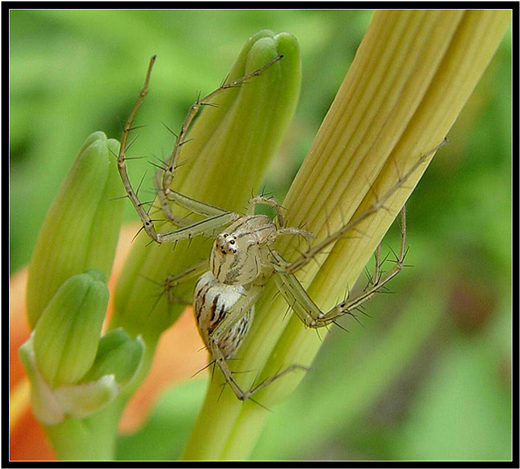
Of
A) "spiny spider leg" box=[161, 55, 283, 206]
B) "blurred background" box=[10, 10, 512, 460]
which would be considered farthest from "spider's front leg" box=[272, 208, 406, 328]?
"blurred background" box=[10, 10, 512, 460]

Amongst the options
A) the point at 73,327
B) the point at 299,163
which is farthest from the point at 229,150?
the point at 299,163

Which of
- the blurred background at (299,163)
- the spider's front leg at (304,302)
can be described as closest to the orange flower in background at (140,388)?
the spider's front leg at (304,302)

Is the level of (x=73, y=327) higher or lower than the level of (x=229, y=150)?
lower

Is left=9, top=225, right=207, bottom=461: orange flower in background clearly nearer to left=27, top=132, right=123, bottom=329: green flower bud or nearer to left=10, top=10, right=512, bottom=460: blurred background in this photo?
left=27, top=132, right=123, bottom=329: green flower bud

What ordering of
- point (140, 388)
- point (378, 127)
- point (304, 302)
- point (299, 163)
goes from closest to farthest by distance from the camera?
point (378, 127) < point (304, 302) < point (140, 388) < point (299, 163)

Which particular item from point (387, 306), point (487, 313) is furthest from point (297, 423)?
point (487, 313)

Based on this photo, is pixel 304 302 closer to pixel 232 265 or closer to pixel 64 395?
pixel 232 265

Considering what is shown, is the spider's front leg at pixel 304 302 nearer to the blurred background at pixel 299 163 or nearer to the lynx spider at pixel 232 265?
the lynx spider at pixel 232 265
